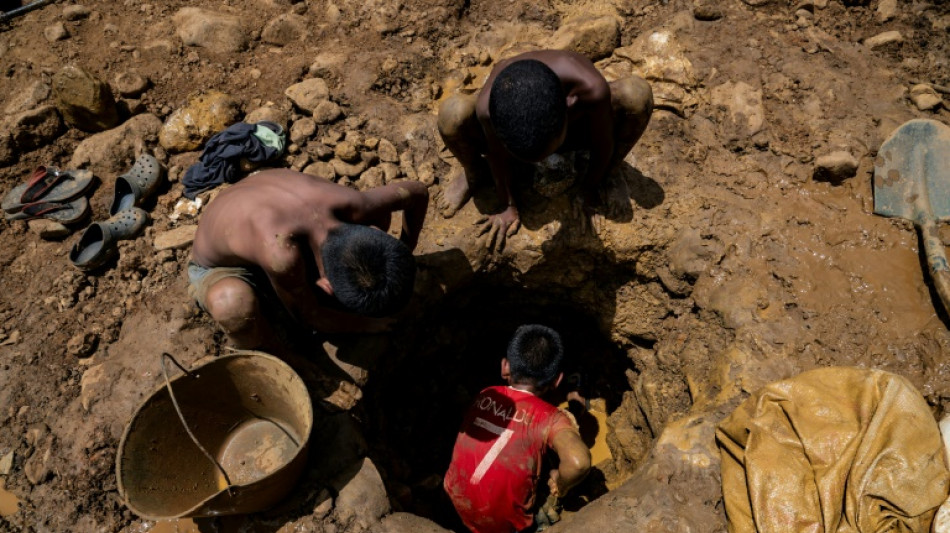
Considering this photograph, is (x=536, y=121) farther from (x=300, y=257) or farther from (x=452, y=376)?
(x=452, y=376)

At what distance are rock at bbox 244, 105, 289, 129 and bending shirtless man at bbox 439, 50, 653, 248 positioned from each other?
1200 millimetres

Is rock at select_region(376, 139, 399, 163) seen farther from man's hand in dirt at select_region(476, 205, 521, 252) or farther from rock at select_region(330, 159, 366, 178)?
man's hand in dirt at select_region(476, 205, 521, 252)

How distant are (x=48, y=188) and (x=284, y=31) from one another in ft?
6.12

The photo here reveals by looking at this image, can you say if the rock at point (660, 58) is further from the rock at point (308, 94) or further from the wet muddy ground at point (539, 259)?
the rock at point (308, 94)

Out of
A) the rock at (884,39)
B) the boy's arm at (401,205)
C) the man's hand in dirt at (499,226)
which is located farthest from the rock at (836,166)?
the boy's arm at (401,205)

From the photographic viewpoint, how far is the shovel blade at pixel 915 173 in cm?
292

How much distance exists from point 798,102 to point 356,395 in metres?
3.08

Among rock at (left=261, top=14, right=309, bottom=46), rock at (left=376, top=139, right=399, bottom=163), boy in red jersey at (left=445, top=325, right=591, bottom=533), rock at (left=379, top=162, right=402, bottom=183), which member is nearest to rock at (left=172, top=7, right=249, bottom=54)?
rock at (left=261, top=14, right=309, bottom=46)

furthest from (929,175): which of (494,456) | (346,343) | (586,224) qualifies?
(346,343)

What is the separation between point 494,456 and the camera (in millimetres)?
2836

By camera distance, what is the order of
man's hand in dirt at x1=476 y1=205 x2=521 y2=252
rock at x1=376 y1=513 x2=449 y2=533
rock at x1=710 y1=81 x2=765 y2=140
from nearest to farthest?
rock at x1=376 y1=513 x2=449 y2=533 < man's hand in dirt at x1=476 y1=205 x2=521 y2=252 < rock at x1=710 y1=81 x2=765 y2=140

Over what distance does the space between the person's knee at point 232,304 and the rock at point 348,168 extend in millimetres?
1081

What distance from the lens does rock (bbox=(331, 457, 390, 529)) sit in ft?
8.08

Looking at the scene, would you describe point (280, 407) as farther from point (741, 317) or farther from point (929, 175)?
point (929, 175)
